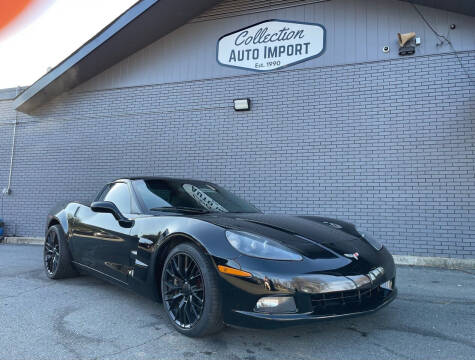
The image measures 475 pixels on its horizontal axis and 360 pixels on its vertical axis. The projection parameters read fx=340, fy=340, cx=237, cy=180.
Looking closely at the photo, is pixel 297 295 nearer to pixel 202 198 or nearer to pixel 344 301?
pixel 344 301

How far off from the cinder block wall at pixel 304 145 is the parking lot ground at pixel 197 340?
2.33 m

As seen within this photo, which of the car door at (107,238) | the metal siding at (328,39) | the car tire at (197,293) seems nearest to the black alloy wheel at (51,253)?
the car door at (107,238)

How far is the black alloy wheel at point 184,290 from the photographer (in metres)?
2.33

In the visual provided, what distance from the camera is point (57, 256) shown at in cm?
413

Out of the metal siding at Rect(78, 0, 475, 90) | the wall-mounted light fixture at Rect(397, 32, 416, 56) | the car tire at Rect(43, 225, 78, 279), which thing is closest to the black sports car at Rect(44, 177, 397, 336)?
the car tire at Rect(43, 225, 78, 279)

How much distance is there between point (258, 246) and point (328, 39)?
224 inches

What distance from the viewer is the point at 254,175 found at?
6789mm

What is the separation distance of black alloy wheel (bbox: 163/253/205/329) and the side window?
0.96 meters

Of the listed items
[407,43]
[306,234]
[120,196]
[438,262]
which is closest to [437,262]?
[438,262]

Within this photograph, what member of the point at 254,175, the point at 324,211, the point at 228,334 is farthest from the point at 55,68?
the point at 228,334

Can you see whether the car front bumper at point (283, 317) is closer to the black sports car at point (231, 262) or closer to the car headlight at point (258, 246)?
the black sports car at point (231, 262)

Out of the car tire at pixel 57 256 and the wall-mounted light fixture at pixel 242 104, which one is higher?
the wall-mounted light fixture at pixel 242 104

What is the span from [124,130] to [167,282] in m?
6.16

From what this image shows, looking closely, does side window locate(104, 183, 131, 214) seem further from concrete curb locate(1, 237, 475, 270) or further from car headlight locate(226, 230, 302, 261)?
concrete curb locate(1, 237, 475, 270)
